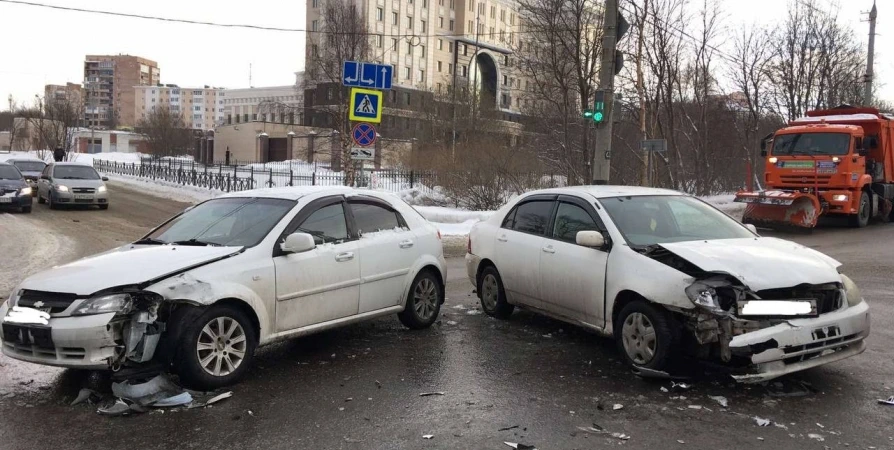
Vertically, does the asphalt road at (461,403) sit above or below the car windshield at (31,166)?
below

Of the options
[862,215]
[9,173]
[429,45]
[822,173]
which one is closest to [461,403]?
[822,173]

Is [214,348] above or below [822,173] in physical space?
below

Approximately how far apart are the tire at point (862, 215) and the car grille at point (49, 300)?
19.2 metres

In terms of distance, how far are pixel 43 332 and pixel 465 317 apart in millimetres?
4368

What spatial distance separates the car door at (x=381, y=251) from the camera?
651 centimetres

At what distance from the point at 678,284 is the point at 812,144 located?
15.0 metres

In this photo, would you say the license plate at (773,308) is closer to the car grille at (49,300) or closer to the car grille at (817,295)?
the car grille at (817,295)

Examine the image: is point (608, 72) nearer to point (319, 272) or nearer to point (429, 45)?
point (319, 272)

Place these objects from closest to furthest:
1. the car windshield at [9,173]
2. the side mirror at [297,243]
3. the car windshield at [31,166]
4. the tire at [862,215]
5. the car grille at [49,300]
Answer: the car grille at [49,300]
the side mirror at [297,243]
the tire at [862,215]
the car windshield at [9,173]
the car windshield at [31,166]

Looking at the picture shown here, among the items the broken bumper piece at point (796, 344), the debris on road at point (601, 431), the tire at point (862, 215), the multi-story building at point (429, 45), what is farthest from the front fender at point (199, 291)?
the multi-story building at point (429, 45)

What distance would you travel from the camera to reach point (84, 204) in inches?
853

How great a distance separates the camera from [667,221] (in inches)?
251

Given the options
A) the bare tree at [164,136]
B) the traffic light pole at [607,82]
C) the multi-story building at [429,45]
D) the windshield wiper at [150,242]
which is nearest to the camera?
the windshield wiper at [150,242]

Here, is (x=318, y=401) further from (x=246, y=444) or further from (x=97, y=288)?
(x=97, y=288)
